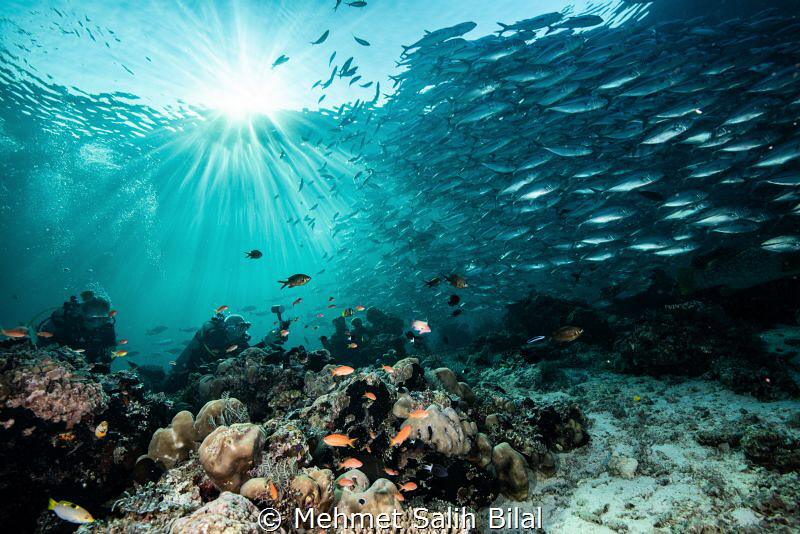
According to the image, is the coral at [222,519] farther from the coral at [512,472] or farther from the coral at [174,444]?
the coral at [512,472]

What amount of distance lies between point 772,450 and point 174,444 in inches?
278

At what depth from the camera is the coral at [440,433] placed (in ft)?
12.8

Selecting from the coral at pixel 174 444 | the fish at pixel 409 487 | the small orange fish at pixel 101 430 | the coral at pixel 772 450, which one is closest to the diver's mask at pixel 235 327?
the small orange fish at pixel 101 430

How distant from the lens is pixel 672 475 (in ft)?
11.9

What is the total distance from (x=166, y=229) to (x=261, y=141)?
1109 inches

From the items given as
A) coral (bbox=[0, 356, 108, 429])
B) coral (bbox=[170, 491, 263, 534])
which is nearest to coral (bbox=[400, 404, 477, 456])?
coral (bbox=[170, 491, 263, 534])

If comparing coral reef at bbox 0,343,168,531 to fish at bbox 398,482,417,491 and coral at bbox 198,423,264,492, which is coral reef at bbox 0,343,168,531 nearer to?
coral at bbox 198,423,264,492

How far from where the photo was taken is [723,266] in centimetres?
851

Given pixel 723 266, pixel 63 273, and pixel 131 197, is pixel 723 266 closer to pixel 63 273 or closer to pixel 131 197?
pixel 131 197

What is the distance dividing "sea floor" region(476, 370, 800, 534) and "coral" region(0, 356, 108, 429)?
5600 mm

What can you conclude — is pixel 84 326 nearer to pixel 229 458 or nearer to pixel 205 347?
pixel 205 347

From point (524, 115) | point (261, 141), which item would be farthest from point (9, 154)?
point (524, 115)

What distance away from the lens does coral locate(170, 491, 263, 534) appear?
1987mm

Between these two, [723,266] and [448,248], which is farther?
[448,248]
